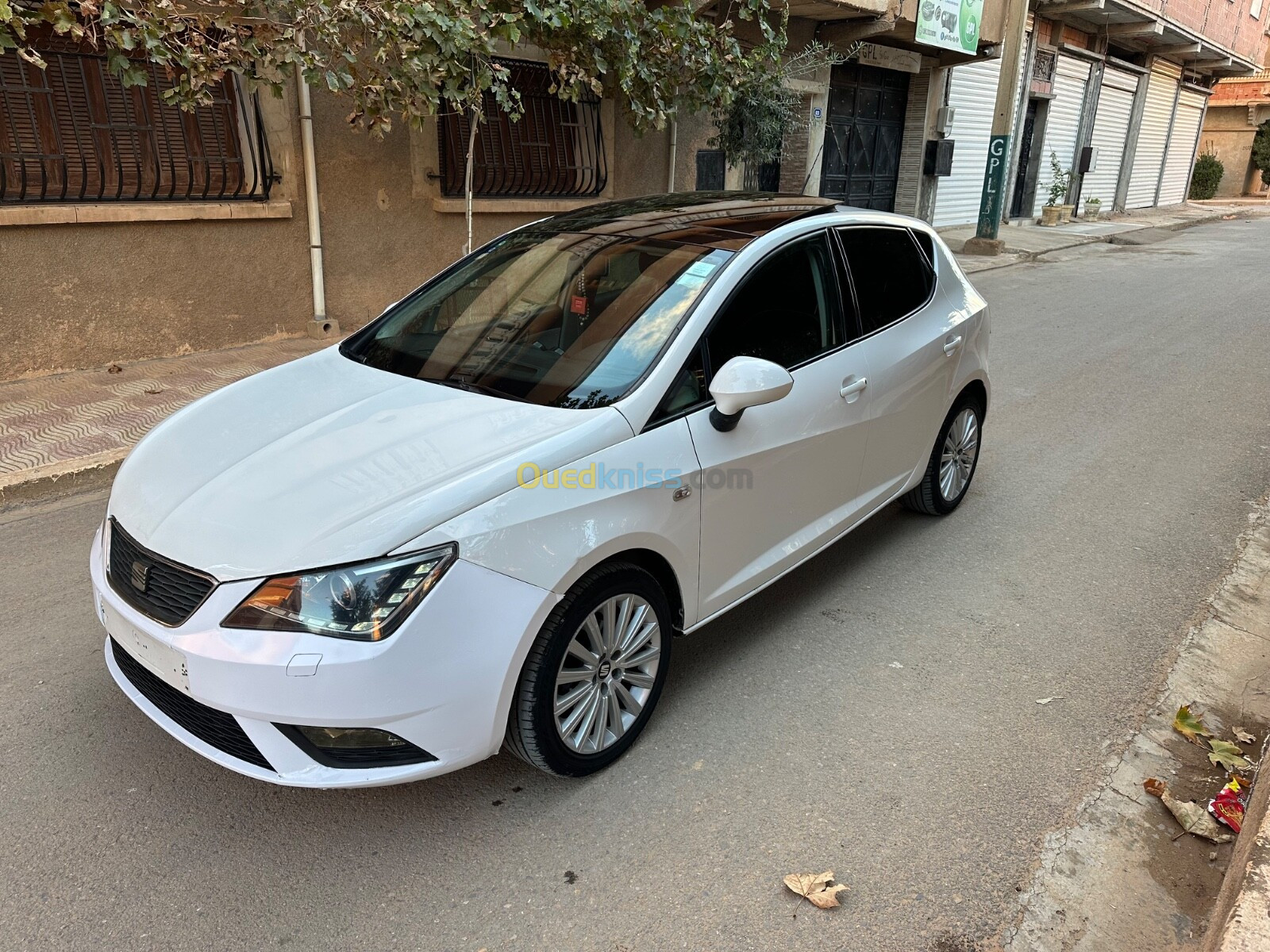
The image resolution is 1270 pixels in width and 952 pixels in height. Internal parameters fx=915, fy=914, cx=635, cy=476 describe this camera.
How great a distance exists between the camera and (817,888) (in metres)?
2.46

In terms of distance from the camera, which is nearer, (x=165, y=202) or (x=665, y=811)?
(x=665, y=811)

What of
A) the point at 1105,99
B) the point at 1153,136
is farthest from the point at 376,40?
the point at 1153,136

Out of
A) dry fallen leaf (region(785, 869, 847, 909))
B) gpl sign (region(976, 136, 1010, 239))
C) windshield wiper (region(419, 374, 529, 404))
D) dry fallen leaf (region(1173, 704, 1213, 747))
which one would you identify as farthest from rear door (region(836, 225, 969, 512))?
gpl sign (region(976, 136, 1010, 239))

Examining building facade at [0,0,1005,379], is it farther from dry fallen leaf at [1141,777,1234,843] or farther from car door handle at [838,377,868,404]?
dry fallen leaf at [1141,777,1234,843]

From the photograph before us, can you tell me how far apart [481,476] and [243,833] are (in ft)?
4.06

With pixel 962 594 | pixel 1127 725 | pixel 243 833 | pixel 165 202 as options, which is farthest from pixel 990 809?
pixel 165 202

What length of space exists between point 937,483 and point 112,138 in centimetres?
632

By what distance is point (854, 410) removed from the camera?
3.65 metres

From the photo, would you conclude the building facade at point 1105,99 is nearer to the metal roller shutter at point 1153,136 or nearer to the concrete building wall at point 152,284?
the metal roller shutter at point 1153,136

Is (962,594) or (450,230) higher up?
(450,230)

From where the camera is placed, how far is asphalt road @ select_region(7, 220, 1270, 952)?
2.36 metres

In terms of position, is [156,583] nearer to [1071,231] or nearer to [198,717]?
[198,717]

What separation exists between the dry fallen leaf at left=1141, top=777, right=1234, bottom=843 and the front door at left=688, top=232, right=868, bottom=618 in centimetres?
139

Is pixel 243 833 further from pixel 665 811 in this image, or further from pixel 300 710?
pixel 665 811
